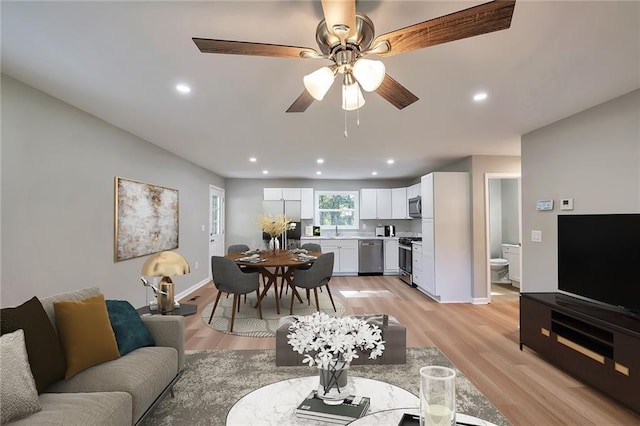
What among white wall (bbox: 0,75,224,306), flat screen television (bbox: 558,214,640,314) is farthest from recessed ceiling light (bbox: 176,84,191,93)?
flat screen television (bbox: 558,214,640,314)

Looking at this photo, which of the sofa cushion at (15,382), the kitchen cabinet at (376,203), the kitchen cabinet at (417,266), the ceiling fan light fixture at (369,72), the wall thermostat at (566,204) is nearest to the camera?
the sofa cushion at (15,382)

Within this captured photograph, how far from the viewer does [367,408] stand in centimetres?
156

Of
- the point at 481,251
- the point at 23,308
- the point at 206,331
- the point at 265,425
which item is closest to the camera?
the point at 265,425

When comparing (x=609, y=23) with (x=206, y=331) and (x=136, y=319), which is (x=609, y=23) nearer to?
(x=136, y=319)

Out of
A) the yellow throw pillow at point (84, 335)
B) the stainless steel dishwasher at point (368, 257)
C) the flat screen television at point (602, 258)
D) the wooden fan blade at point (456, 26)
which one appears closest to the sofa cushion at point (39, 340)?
the yellow throw pillow at point (84, 335)

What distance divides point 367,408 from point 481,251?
14.2ft

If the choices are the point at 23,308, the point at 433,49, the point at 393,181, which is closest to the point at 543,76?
the point at 433,49

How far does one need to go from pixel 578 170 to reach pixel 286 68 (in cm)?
304

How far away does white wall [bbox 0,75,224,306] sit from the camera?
2418 millimetres

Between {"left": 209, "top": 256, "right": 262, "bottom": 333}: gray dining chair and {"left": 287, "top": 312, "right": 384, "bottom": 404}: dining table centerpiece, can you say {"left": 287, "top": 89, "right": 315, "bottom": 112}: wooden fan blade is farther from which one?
{"left": 209, "top": 256, "right": 262, "bottom": 333}: gray dining chair

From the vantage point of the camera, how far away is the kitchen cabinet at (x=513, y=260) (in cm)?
621

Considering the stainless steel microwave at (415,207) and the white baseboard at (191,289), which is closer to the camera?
the white baseboard at (191,289)

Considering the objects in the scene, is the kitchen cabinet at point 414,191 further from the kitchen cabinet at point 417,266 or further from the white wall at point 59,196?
the white wall at point 59,196

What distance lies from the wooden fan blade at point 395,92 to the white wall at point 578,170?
2.16m
